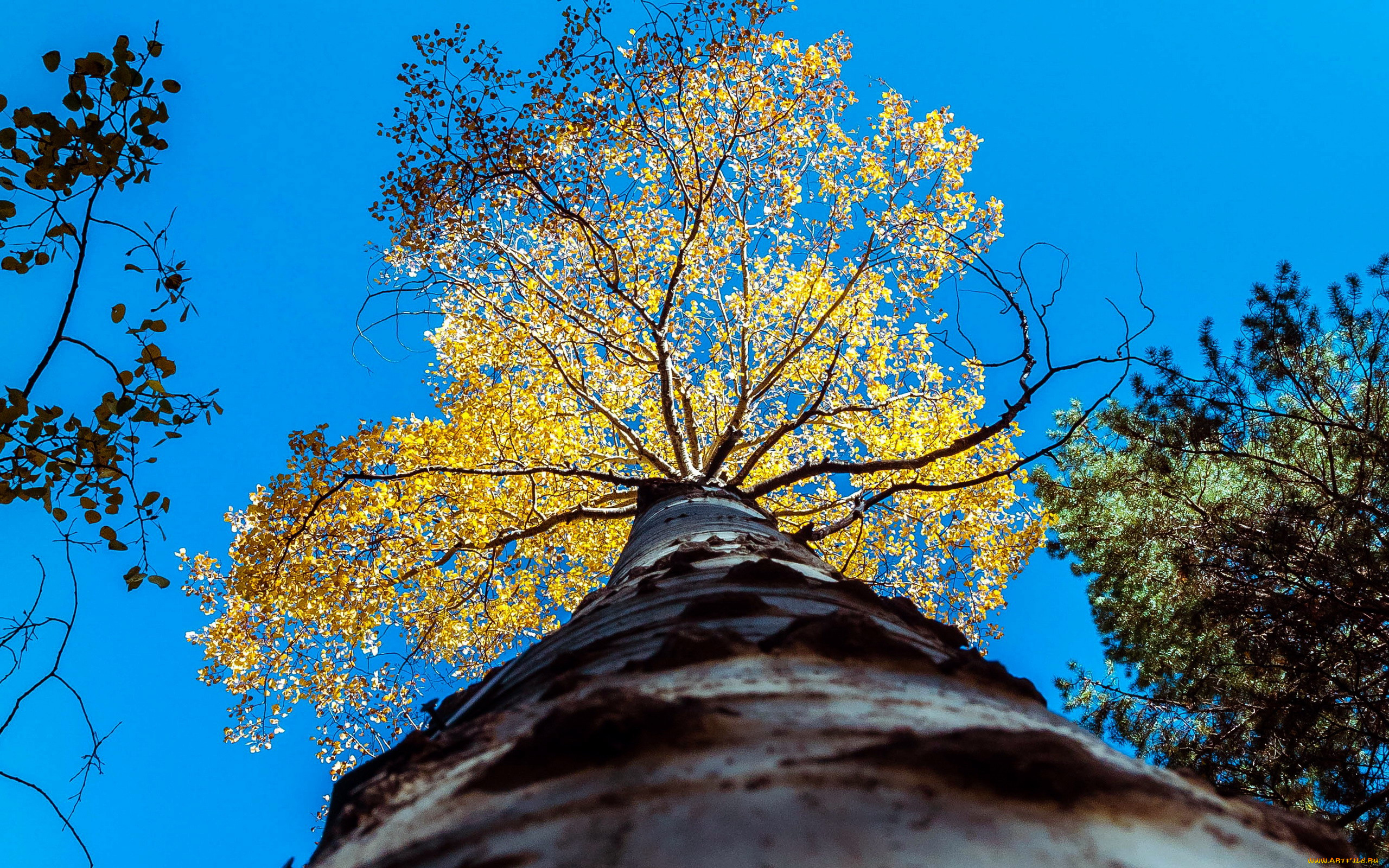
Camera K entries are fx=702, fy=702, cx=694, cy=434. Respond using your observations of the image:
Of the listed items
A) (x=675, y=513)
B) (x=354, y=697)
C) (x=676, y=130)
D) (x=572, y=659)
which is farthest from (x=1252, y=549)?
(x=354, y=697)

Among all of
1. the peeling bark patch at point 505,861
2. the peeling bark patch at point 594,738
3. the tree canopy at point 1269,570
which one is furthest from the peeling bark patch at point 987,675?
the tree canopy at point 1269,570

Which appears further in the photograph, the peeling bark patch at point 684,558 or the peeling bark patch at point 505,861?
the peeling bark patch at point 684,558

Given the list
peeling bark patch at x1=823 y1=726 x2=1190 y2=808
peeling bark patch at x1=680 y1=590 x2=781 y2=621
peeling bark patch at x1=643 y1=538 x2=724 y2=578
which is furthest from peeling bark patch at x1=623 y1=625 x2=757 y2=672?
peeling bark patch at x1=643 y1=538 x2=724 y2=578

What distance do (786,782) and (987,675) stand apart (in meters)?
0.64

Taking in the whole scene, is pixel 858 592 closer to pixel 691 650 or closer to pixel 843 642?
pixel 843 642

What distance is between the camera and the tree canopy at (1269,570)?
14.2 ft

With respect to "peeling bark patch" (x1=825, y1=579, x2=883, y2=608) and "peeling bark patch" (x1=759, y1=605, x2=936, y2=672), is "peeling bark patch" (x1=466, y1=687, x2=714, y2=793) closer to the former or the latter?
"peeling bark patch" (x1=759, y1=605, x2=936, y2=672)

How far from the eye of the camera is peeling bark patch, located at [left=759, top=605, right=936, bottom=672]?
1.03 meters

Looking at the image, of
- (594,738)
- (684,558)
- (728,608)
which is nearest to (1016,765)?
(594,738)

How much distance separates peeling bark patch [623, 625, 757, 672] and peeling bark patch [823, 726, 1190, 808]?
0.36m

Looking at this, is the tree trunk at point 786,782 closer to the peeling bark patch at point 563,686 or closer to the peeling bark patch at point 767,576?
the peeling bark patch at point 563,686

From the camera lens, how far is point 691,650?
1.00 m

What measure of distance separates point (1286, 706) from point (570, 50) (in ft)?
23.4

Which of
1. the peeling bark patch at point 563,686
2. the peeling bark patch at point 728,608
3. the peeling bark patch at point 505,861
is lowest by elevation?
the peeling bark patch at point 505,861
